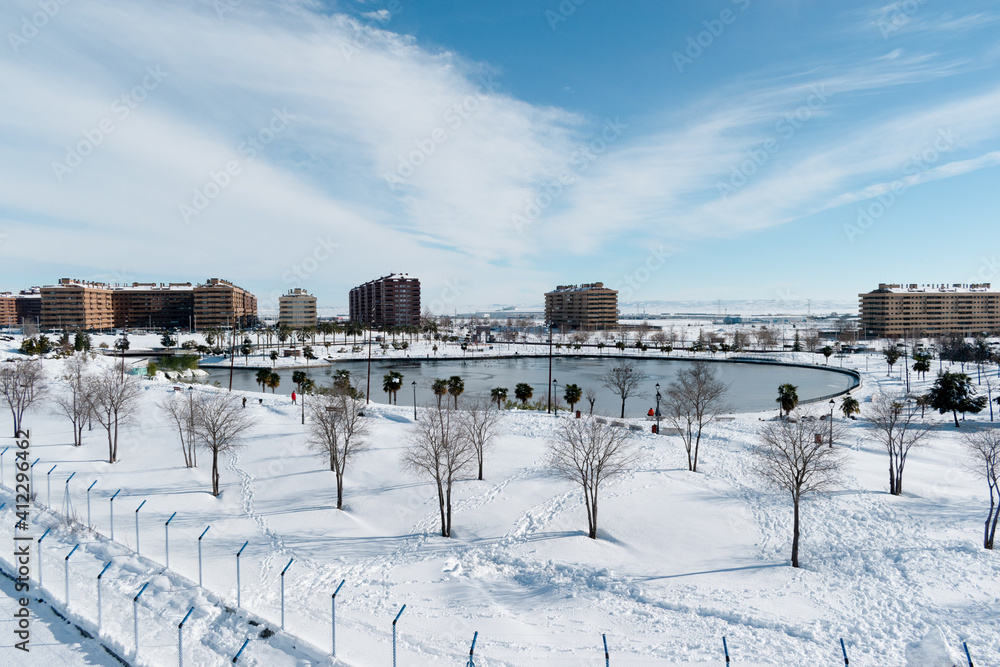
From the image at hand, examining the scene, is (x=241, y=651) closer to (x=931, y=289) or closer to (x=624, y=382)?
(x=624, y=382)

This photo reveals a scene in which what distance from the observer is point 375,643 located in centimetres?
1108

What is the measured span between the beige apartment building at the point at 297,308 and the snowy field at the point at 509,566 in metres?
148

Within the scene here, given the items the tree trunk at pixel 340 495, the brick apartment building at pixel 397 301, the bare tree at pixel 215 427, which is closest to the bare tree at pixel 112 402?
the bare tree at pixel 215 427

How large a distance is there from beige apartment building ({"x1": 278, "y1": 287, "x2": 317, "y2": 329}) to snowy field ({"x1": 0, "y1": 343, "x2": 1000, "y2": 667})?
14787 centimetres

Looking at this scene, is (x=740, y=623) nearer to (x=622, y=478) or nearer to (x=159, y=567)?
(x=622, y=478)

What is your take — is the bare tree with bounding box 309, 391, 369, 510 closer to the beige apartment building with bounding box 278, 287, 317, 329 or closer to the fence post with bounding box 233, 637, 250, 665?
the fence post with bounding box 233, 637, 250, 665

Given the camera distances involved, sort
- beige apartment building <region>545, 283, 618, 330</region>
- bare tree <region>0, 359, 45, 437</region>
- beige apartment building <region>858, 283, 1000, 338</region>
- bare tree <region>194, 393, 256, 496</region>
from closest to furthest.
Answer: bare tree <region>194, 393, 256, 496</region> < bare tree <region>0, 359, 45, 437</region> < beige apartment building <region>858, 283, 1000, 338</region> < beige apartment building <region>545, 283, 618, 330</region>

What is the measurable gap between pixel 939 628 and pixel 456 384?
112 feet

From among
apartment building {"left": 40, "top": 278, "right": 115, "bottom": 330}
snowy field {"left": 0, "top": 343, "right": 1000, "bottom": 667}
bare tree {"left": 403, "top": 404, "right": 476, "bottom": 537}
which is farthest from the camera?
apartment building {"left": 40, "top": 278, "right": 115, "bottom": 330}

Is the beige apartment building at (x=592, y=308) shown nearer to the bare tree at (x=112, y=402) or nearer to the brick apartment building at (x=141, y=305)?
the brick apartment building at (x=141, y=305)

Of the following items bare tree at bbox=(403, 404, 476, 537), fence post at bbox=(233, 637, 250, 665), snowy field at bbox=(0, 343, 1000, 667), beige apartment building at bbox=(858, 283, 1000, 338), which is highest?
beige apartment building at bbox=(858, 283, 1000, 338)

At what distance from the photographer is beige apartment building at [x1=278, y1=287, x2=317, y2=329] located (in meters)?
167

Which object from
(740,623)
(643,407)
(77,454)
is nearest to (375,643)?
(740,623)

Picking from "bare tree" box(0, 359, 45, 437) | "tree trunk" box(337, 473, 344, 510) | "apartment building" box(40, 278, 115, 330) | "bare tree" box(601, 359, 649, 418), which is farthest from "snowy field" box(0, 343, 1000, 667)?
"apartment building" box(40, 278, 115, 330)
